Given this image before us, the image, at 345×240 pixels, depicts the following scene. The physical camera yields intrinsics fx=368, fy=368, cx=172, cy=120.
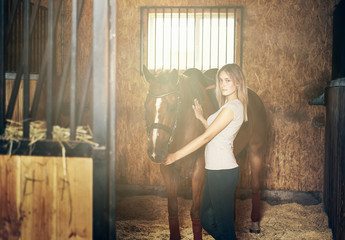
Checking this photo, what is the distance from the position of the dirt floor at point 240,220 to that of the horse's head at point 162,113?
1.03m

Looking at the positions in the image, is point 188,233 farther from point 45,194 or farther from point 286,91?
point 286,91

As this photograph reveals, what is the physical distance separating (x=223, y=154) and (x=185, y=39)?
97.7 inches

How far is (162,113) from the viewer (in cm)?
268

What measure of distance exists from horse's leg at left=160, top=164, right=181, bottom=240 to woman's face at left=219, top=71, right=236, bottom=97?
2.86 ft

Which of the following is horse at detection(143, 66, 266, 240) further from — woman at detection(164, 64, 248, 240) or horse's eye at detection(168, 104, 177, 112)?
woman at detection(164, 64, 248, 240)

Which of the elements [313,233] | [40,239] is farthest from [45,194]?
[313,233]

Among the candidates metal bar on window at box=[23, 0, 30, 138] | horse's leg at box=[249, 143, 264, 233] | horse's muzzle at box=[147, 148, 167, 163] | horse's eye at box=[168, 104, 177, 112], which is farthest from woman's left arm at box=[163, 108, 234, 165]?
horse's leg at box=[249, 143, 264, 233]

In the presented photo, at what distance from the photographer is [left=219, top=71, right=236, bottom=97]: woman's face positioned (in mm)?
2451

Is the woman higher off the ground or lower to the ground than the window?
A: lower

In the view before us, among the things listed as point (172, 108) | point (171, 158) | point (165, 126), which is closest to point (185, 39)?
point (172, 108)

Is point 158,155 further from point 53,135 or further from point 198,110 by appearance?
point 53,135

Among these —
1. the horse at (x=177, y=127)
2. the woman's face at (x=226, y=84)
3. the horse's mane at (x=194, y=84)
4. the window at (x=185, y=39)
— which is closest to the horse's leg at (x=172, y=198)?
the horse at (x=177, y=127)

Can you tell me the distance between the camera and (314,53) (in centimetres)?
428

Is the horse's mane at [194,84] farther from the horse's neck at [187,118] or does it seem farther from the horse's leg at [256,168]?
the horse's leg at [256,168]
